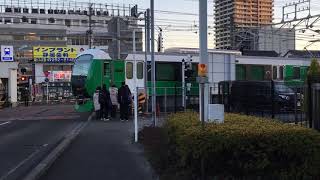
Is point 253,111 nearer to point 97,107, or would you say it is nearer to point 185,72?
point 97,107

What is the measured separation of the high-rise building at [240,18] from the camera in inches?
2099

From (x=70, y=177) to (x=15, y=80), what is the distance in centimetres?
4527

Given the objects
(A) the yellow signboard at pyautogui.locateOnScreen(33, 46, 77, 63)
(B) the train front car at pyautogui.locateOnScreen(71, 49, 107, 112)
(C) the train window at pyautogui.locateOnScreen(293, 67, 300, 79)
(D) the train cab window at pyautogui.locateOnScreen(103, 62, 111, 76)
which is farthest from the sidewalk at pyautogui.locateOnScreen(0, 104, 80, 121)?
(A) the yellow signboard at pyautogui.locateOnScreen(33, 46, 77, 63)

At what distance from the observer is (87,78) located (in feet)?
105

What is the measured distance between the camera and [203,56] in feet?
35.3

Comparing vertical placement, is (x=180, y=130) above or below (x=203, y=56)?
below

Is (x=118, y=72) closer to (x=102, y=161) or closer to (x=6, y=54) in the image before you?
(x=102, y=161)

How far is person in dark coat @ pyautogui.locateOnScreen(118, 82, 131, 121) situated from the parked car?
25.9 feet

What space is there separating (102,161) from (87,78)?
19.4 m

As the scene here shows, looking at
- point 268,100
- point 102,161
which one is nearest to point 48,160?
point 102,161

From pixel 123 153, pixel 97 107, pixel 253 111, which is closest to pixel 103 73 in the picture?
pixel 97 107

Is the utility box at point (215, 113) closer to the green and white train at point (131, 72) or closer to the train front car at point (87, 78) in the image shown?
the green and white train at point (131, 72)

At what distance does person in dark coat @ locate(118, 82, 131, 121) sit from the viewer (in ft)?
91.3

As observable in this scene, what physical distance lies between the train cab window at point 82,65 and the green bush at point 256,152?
2392 centimetres
